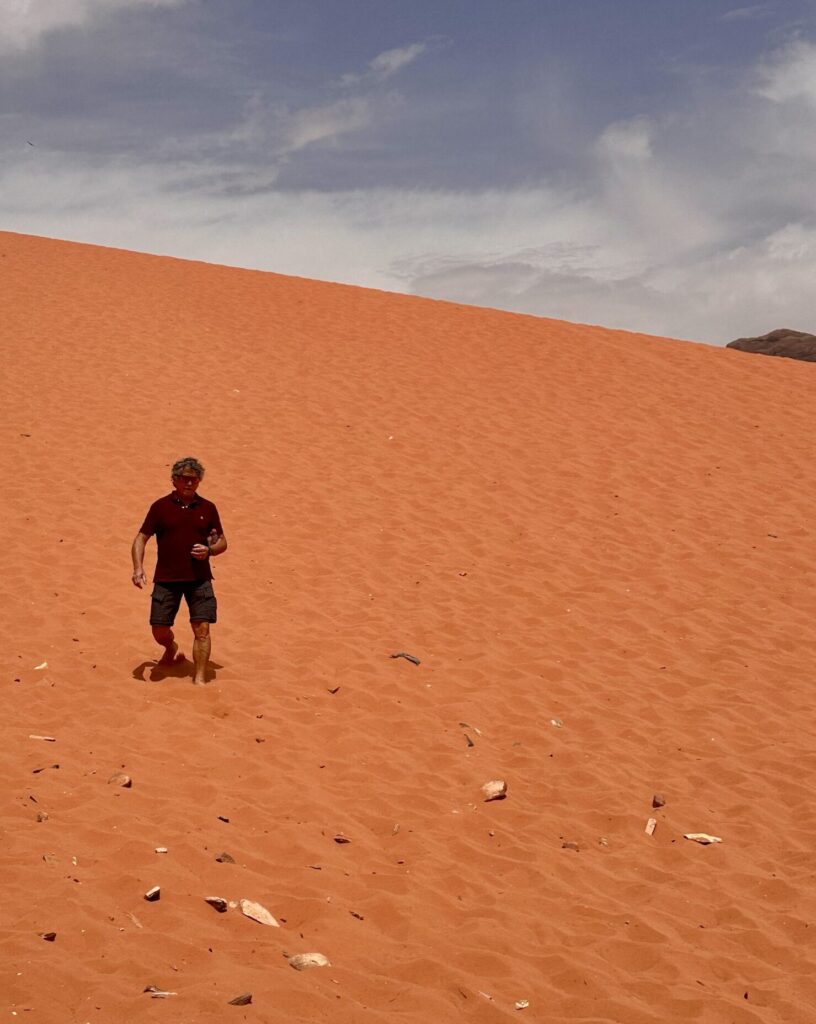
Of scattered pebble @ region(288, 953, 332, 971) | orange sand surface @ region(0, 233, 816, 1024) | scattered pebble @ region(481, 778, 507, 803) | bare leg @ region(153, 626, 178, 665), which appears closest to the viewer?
scattered pebble @ region(288, 953, 332, 971)

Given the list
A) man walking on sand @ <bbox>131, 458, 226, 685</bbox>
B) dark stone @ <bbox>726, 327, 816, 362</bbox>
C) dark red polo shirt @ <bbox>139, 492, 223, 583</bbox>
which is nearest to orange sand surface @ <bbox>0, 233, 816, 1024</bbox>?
man walking on sand @ <bbox>131, 458, 226, 685</bbox>

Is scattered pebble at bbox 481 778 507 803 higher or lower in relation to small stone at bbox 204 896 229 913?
lower

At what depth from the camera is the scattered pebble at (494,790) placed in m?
5.53

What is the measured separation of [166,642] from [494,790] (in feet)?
8.35

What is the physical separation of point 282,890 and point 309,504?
25.1 ft

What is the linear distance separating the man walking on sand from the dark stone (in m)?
38.3

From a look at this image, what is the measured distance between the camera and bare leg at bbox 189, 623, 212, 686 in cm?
650

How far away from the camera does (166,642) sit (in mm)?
6754

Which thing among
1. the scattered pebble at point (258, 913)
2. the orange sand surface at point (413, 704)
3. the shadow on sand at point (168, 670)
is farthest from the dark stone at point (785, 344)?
the scattered pebble at point (258, 913)

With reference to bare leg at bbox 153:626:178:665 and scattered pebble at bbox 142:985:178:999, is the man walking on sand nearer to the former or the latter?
bare leg at bbox 153:626:178:665

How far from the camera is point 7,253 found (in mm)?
23391

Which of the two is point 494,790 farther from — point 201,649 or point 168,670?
point 168,670

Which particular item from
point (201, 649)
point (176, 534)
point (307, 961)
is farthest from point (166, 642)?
point (307, 961)

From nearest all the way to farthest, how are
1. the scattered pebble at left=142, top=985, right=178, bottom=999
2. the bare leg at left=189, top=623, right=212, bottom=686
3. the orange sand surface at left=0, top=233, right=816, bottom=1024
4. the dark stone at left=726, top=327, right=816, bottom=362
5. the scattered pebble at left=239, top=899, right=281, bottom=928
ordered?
the scattered pebble at left=142, top=985, right=178, bottom=999 → the orange sand surface at left=0, top=233, right=816, bottom=1024 → the scattered pebble at left=239, top=899, right=281, bottom=928 → the bare leg at left=189, top=623, right=212, bottom=686 → the dark stone at left=726, top=327, right=816, bottom=362
